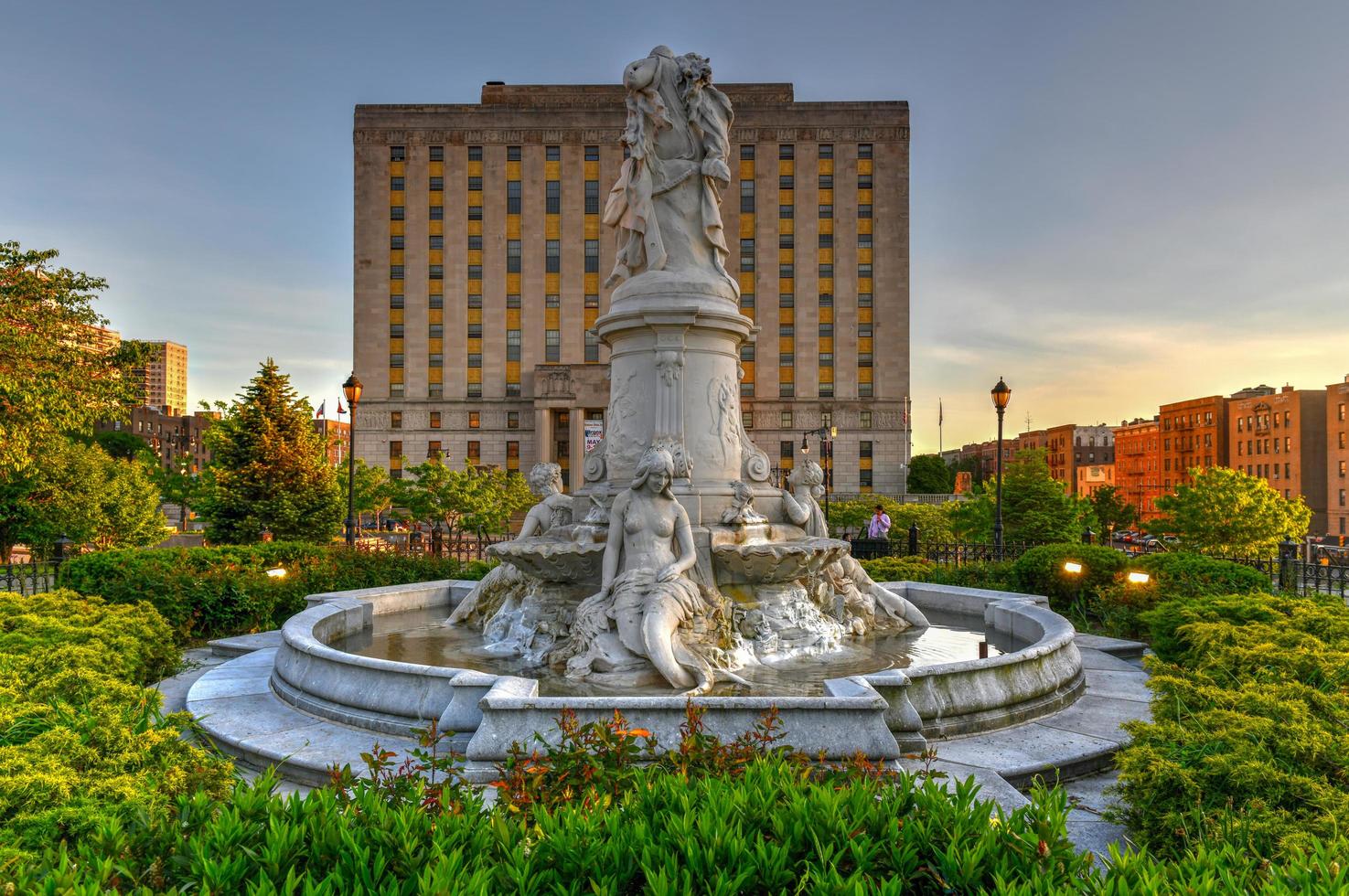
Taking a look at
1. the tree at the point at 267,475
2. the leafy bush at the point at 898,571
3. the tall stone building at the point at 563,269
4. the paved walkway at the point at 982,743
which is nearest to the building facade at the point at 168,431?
the tall stone building at the point at 563,269

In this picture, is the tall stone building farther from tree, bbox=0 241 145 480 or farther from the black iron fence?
the black iron fence

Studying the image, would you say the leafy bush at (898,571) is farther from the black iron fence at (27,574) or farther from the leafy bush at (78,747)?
the black iron fence at (27,574)

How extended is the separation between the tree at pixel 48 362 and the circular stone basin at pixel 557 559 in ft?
58.8

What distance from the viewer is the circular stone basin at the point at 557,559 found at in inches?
370

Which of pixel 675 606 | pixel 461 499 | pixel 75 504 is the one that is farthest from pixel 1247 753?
pixel 75 504

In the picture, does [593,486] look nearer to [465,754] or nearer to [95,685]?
[465,754]

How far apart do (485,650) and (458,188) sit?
231 feet

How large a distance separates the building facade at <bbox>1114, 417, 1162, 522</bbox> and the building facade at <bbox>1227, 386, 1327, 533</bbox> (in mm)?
16306

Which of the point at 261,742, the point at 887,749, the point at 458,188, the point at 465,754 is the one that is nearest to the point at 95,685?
the point at 261,742

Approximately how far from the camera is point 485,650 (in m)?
9.55

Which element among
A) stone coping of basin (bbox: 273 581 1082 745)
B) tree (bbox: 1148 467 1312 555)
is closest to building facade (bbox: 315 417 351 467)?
stone coping of basin (bbox: 273 581 1082 745)

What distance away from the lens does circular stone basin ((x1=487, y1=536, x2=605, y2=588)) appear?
9.40 meters

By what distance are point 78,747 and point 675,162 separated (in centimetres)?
944

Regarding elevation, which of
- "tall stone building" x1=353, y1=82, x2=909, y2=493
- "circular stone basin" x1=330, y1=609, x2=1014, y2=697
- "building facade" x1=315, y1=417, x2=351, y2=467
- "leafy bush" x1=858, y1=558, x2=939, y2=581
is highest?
"tall stone building" x1=353, y1=82, x2=909, y2=493
